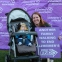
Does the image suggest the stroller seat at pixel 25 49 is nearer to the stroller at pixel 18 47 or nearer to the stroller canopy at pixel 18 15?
the stroller at pixel 18 47

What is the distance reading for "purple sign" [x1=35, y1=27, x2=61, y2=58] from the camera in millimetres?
6734

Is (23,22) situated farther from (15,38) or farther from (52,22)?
(52,22)

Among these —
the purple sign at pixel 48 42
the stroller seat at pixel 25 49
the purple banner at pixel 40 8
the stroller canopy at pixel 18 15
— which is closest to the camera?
the stroller seat at pixel 25 49

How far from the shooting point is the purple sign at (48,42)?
6.73 meters

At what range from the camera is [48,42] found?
6.80 metres

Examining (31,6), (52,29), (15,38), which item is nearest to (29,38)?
(15,38)

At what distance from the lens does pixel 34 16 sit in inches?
287

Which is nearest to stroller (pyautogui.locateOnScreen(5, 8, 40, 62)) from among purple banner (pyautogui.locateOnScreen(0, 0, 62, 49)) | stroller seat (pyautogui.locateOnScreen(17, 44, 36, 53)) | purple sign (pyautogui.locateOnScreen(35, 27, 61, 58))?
stroller seat (pyautogui.locateOnScreen(17, 44, 36, 53))

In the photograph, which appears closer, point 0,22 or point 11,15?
point 11,15

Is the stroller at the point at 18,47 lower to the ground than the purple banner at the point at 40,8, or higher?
lower

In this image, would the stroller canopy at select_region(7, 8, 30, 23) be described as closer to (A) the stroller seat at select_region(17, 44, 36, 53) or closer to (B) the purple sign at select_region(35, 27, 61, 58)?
(B) the purple sign at select_region(35, 27, 61, 58)

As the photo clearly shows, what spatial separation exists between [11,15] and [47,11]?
1.82 m

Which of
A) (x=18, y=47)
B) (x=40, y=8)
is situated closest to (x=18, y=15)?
(x=18, y=47)

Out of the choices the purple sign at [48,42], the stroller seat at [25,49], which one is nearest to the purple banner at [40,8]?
the purple sign at [48,42]
